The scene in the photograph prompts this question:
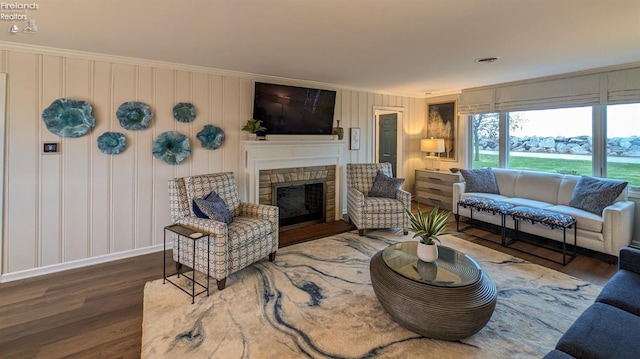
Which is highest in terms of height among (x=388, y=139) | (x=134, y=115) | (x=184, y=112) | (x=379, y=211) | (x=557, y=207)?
(x=388, y=139)

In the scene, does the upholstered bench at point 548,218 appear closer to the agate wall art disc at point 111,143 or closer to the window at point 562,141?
the window at point 562,141

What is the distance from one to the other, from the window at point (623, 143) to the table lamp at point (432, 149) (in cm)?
240

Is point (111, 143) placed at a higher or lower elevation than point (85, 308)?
higher

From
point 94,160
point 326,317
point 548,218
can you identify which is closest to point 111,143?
point 94,160

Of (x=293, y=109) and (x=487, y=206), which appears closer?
(x=487, y=206)

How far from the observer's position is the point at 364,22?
2.39m

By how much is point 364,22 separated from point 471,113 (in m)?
4.05

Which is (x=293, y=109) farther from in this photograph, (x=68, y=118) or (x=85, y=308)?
(x=85, y=308)

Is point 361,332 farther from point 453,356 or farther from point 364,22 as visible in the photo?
point 364,22

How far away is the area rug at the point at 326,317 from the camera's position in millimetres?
2014

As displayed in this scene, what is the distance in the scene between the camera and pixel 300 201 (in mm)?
4961

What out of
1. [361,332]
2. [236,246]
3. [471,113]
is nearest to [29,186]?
[236,246]

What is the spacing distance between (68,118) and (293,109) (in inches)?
106

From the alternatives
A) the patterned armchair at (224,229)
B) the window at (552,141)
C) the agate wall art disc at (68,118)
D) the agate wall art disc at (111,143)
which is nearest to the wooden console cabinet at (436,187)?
the window at (552,141)
